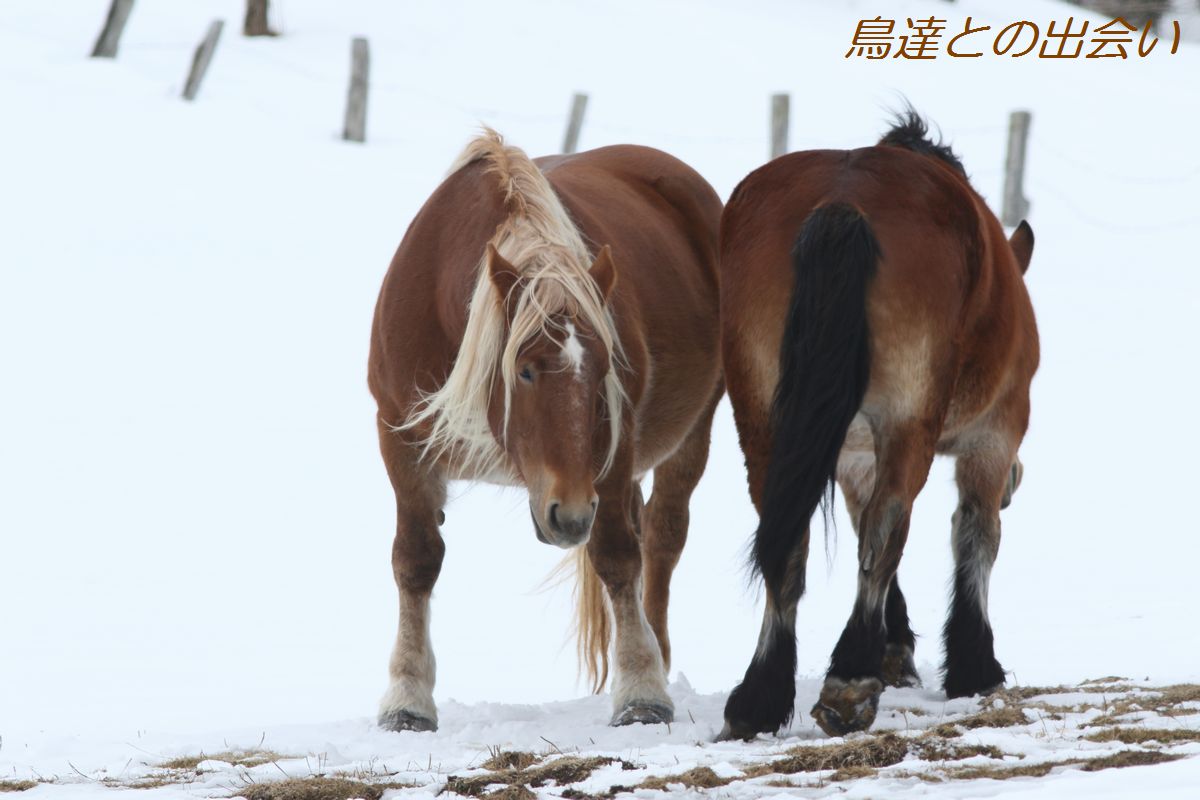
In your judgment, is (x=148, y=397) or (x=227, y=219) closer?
(x=148, y=397)

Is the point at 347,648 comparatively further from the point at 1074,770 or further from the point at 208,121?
the point at 208,121

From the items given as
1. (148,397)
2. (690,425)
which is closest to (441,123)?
(148,397)

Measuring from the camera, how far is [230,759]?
4.19 metres

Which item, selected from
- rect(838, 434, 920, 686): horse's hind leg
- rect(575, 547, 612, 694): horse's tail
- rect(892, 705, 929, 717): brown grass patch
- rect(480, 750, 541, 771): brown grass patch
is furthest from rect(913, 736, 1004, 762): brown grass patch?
rect(575, 547, 612, 694): horse's tail

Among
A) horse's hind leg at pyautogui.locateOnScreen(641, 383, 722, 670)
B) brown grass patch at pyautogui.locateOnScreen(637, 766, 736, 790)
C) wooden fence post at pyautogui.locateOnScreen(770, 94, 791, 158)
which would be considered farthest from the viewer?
wooden fence post at pyautogui.locateOnScreen(770, 94, 791, 158)

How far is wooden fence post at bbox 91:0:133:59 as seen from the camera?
18.5 m

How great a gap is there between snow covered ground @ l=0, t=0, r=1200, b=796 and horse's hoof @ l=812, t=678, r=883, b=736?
17cm

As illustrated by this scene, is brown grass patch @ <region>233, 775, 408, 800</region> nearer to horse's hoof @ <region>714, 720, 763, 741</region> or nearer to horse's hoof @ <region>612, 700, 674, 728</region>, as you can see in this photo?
horse's hoof @ <region>714, 720, 763, 741</region>

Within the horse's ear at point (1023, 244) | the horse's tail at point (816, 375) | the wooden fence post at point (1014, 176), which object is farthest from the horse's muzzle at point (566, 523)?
the wooden fence post at point (1014, 176)

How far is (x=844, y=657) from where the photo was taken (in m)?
4.00

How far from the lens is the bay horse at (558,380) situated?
409 centimetres

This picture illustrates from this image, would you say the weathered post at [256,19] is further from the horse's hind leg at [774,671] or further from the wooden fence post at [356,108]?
the horse's hind leg at [774,671]

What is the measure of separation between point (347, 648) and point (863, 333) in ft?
13.8

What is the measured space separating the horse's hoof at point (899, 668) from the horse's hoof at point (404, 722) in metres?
1.63
